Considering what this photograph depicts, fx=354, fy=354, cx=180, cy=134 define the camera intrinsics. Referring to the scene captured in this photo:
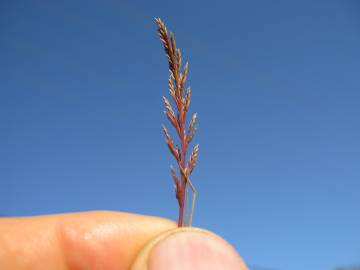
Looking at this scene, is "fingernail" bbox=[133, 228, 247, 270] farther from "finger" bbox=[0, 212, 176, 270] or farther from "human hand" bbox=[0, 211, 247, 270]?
"finger" bbox=[0, 212, 176, 270]

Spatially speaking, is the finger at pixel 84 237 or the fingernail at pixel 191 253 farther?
the finger at pixel 84 237

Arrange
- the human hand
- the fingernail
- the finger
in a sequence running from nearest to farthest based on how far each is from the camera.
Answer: the fingernail
the human hand
the finger

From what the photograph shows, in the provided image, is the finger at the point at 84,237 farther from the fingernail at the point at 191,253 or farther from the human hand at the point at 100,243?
the fingernail at the point at 191,253

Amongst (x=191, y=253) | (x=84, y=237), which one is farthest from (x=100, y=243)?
(x=191, y=253)

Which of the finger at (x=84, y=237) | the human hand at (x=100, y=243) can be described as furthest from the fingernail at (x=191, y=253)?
the finger at (x=84, y=237)

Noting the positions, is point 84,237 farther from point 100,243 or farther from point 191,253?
point 191,253

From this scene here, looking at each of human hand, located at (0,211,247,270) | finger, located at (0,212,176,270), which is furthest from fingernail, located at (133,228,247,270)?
finger, located at (0,212,176,270)

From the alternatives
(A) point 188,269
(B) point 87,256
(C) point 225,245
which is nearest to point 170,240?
(A) point 188,269

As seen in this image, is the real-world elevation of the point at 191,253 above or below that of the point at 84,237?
above
